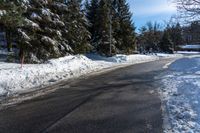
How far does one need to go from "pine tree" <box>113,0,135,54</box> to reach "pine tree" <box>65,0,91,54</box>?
12478mm

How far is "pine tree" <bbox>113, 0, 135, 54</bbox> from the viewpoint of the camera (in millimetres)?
51281

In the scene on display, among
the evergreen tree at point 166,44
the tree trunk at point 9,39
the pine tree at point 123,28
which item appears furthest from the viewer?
the evergreen tree at point 166,44

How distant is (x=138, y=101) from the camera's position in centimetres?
1145

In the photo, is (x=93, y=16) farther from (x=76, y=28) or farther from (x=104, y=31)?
(x=76, y=28)

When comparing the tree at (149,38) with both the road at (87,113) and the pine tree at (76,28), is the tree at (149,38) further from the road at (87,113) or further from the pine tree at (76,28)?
the road at (87,113)

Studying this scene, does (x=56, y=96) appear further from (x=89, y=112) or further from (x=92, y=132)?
(x=92, y=132)

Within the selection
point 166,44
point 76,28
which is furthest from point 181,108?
point 166,44

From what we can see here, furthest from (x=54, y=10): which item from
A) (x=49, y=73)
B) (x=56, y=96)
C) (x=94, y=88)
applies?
(x=56, y=96)

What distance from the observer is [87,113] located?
947 cm

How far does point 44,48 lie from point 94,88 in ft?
43.2

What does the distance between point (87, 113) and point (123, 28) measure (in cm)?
4270

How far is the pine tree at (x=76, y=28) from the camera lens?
35.3 m

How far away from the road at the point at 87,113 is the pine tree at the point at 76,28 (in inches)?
862

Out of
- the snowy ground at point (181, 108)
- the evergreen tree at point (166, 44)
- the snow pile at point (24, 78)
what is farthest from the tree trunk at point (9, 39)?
the evergreen tree at point (166, 44)
